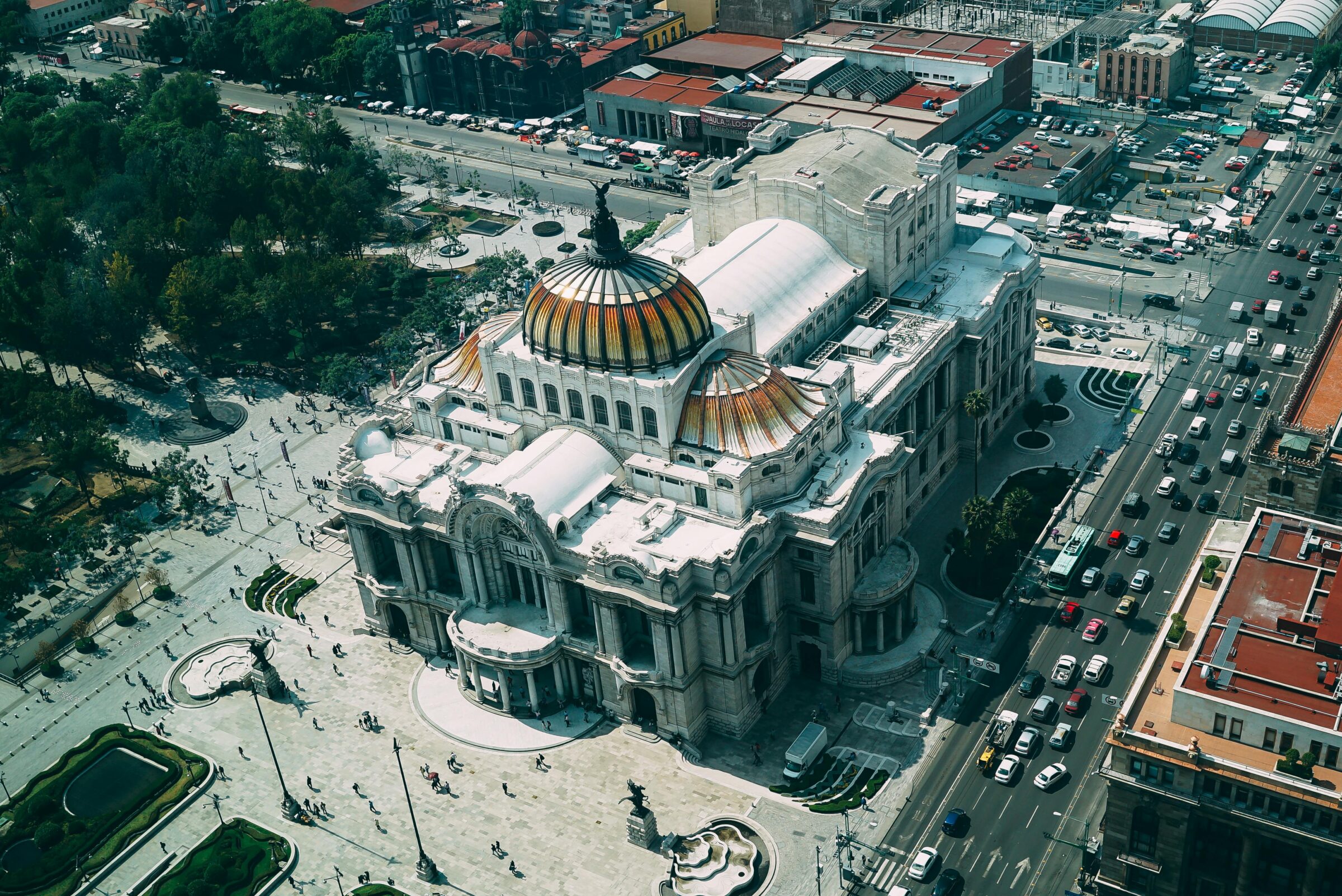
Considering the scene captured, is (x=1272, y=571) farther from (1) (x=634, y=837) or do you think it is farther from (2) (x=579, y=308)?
(2) (x=579, y=308)

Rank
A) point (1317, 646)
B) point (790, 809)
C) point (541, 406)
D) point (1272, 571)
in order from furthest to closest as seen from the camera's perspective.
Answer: point (541, 406) < point (790, 809) < point (1272, 571) < point (1317, 646)

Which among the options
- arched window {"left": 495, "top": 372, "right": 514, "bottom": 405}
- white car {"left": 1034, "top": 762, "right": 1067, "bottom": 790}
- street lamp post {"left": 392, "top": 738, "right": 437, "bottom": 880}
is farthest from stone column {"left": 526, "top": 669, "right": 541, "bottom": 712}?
white car {"left": 1034, "top": 762, "right": 1067, "bottom": 790}

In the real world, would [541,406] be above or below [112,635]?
above

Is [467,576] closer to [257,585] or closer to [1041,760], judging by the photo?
[257,585]

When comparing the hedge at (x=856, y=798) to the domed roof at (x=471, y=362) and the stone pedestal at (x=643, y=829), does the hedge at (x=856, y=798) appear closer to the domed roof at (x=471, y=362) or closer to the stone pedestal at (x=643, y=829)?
the stone pedestal at (x=643, y=829)

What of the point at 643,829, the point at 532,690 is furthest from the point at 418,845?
the point at 643,829

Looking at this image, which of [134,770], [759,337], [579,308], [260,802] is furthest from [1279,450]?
[134,770]
